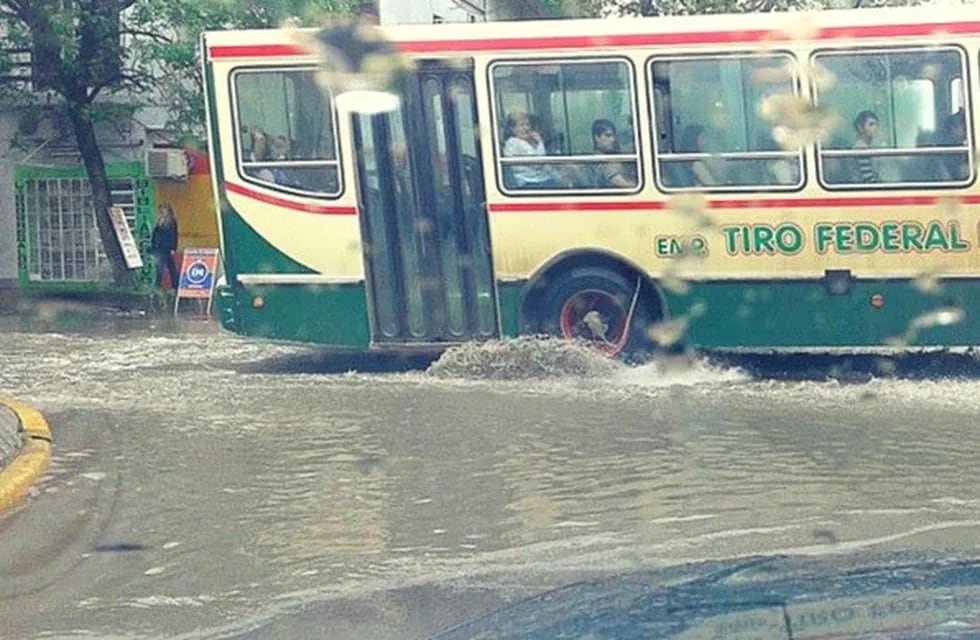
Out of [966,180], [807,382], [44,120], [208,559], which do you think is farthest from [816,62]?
[44,120]

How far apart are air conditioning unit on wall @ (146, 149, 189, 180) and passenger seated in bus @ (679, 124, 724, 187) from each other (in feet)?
45.9

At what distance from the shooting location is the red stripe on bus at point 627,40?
12.4 metres

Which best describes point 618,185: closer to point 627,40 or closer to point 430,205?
point 627,40

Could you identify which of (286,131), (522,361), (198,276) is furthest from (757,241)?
(198,276)

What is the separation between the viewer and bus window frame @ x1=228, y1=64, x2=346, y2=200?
1319cm

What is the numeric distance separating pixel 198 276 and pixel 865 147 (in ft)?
39.1

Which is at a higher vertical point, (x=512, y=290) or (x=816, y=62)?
(x=816, y=62)

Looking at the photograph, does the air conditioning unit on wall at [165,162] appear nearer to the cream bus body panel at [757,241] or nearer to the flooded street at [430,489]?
the flooded street at [430,489]

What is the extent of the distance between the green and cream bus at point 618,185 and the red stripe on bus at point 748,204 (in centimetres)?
2

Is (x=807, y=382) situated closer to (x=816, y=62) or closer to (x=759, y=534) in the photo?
(x=816, y=62)

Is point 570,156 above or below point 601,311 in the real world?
above

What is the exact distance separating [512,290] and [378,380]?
132 cm

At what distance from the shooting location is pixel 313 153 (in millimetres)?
13297

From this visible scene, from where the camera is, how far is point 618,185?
1292 centimetres
